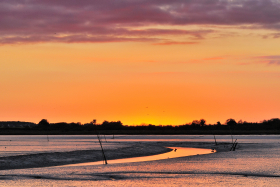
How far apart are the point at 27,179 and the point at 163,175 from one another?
347 inches

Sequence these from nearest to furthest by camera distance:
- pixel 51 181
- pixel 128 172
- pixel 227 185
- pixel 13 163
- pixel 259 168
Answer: pixel 227 185 < pixel 51 181 < pixel 128 172 < pixel 259 168 < pixel 13 163

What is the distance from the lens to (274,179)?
24266mm

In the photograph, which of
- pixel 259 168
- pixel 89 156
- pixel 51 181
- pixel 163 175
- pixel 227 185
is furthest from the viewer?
pixel 89 156

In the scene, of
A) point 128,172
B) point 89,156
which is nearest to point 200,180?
point 128,172

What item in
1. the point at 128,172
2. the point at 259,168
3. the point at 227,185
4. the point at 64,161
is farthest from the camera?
the point at 64,161

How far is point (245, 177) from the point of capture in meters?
25.2

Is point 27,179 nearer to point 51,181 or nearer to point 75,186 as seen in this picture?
point 51,181

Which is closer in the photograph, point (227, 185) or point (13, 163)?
point (227, 185)

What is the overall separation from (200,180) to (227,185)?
8.10 ft

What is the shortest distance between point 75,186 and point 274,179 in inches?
473

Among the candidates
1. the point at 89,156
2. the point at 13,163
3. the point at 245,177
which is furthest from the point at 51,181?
the point at 89,156

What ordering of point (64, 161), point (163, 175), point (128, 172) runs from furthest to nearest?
point (64, 161)
point (128, 172)
point (163, 175)

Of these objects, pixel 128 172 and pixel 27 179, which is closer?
pixel 27 179

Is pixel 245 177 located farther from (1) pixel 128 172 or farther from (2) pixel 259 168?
(1) pixel 128 172
